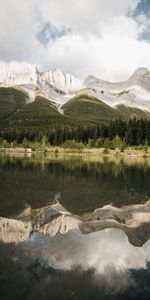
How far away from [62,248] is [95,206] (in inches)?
547

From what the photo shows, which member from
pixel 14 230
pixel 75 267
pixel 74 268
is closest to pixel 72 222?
pixel 14 230

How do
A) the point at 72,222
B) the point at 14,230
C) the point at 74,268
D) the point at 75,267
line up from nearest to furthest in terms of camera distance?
the point at 74,268
the point at 75,267
the point at 14,230
the point at 72,222

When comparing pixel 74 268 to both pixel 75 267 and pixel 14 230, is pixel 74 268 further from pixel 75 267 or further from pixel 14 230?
pixel 14 230

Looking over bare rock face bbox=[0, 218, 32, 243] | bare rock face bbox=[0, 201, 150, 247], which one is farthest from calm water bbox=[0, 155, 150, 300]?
bare rock face bbox=[0, 201, 150, 247]

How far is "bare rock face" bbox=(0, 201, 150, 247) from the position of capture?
72.5ft

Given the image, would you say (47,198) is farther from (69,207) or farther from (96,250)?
(96,250)

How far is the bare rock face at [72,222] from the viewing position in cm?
2211

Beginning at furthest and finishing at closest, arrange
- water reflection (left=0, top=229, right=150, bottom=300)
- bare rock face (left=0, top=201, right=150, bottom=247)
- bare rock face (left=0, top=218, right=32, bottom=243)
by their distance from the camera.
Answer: bare rock face (left=0, top=201, right=150, bottom=247) < bare rock face (left=0, top=218, right=32, bottom=243) < water reflection (left=0, top=229, right=150, bottom=300)

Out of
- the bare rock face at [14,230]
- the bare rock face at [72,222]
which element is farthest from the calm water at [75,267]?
the bare rock face at [72,222]

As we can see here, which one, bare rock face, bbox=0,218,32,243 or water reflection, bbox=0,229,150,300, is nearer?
water reflection, bbox=0,229,150,300

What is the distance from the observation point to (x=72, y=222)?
26062mm

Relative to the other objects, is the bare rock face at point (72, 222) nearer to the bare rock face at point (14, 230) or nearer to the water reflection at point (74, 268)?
the bare rock face at point (14, 230)

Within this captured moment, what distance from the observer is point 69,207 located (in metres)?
32.1

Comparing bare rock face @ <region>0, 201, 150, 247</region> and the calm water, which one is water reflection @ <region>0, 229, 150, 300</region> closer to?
the calm water
